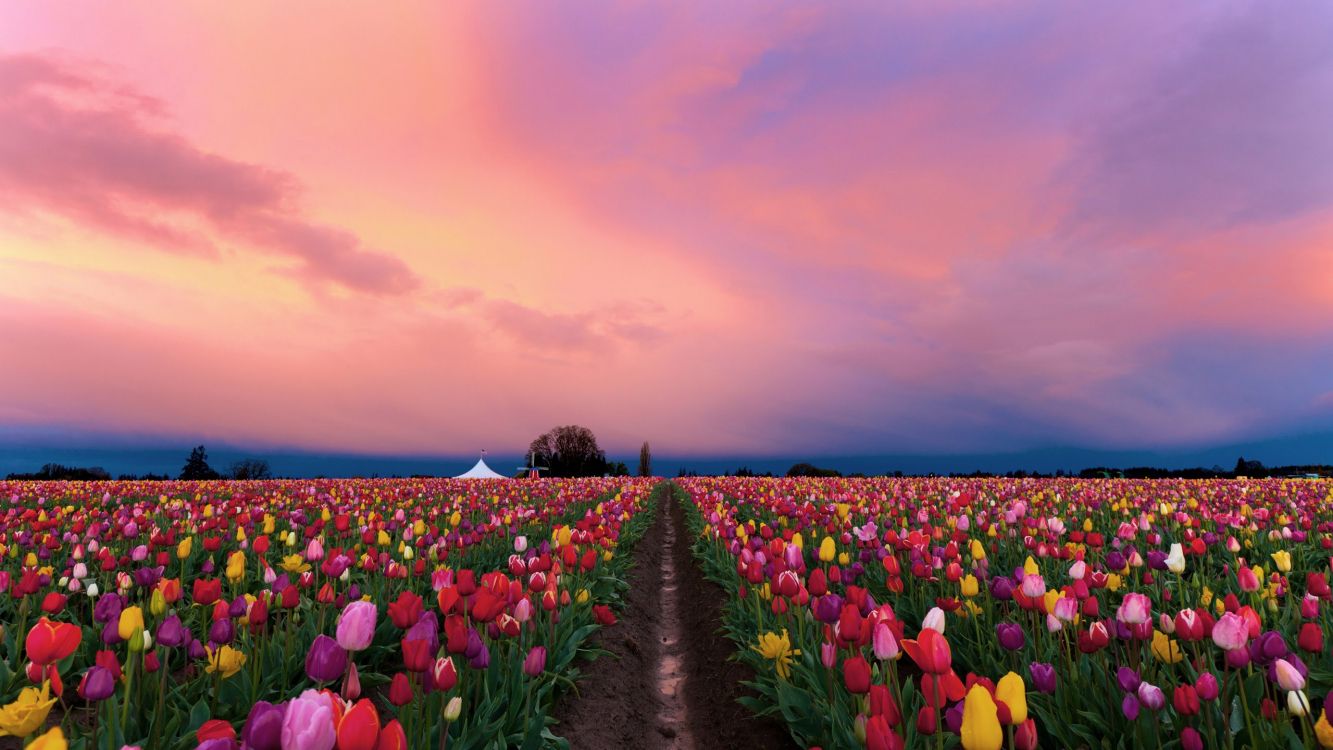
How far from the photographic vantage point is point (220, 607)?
4.54 m

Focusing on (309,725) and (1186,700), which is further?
(1186,700)

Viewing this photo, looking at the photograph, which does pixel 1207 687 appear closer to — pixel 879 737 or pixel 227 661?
pixel 879 737

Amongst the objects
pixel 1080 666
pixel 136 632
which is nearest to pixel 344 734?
pixel 136 632

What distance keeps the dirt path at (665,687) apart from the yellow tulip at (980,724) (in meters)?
3.20

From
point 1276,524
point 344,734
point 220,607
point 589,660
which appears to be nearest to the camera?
point 344,734

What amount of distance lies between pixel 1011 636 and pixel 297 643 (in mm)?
5851

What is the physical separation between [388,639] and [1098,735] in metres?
6.15

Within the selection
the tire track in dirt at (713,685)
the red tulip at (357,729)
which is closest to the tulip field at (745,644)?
the red tulip at (357,729)

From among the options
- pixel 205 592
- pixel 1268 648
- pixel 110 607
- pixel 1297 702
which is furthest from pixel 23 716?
pixel 1268 648

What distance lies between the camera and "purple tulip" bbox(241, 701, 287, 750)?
2061 millimetres

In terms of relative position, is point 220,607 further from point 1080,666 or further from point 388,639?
point 1080,666

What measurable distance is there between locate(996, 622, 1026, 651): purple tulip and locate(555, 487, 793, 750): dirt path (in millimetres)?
2035

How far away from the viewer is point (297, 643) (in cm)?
588

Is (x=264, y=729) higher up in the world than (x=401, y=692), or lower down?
higher up
